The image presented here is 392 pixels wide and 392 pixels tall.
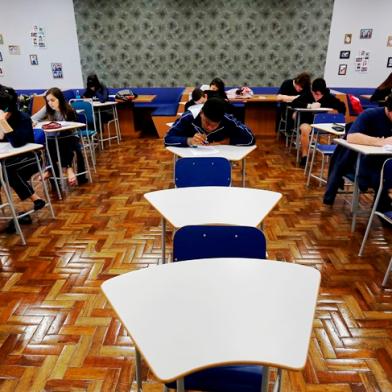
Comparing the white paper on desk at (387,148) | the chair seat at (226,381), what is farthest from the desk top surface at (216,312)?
the white paper on desk at (387,148)

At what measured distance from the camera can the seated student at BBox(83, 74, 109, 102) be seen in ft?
20.7

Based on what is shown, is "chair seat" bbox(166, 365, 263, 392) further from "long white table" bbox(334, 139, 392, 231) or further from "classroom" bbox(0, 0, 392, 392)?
"long white table" bbox(334, 139, 392, 231)

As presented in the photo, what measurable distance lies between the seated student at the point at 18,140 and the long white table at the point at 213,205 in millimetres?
1759

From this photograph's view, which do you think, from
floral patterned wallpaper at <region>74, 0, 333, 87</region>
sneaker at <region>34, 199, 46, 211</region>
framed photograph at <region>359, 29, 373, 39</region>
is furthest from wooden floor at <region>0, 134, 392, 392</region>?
framed photograph at <region>359, 29, 373, 39</region>

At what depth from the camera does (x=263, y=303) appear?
3.69 feet

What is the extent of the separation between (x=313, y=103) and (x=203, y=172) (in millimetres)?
3501

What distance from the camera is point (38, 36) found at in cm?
743

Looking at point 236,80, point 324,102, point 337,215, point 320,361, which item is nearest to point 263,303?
point 320,361

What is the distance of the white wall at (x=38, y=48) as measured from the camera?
23.9 ft

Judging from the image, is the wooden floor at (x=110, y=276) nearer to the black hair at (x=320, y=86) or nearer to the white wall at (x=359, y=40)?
the black hair at (x=320, y=86)

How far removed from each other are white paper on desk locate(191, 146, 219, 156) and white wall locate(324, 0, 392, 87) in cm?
576

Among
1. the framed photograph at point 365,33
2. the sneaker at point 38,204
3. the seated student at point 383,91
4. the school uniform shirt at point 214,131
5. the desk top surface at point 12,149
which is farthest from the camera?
the framed photograph at point 365,33

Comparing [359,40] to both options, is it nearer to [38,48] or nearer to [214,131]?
[214,131]

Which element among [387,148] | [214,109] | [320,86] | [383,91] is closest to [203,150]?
[214,109]
